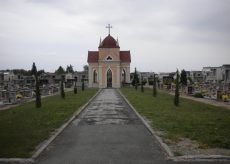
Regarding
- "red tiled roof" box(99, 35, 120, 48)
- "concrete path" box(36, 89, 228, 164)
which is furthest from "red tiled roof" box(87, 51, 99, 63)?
"concrete path" box(36, 89, 228, 164)

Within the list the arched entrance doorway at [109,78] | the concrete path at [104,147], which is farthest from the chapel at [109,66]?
the concrete path at [104,147]

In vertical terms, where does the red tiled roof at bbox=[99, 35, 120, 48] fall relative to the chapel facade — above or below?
above

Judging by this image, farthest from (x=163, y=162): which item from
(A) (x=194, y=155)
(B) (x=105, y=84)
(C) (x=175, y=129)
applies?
(B) (x=105, y=84)

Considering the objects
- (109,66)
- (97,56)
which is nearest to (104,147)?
(109,66)

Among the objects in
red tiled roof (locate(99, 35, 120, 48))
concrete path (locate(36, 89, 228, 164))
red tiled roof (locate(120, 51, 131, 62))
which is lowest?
concrete path (locate(36, 89, 228, 164))

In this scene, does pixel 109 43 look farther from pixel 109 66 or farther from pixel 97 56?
pixel 109 66

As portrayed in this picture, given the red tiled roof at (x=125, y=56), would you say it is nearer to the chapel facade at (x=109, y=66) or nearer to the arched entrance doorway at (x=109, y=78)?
the chapel facade at (x=109, y=66)

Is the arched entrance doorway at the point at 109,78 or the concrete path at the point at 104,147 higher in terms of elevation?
the arched entrance doorway at the point at 109,78

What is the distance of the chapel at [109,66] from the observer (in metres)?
68.9

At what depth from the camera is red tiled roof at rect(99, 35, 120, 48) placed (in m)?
70.8

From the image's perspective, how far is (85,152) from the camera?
8531 millimetres

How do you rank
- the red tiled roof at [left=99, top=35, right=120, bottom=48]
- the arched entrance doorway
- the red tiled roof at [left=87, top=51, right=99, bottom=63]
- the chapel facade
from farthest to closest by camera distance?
1. the red tiled roof at [left=87, top=51, right=99, bottom=63]
2. the red tiled roof at [left=99, top=35, right=120, bottom=48]
3. the arched entrance doorway
4. the chapel facade

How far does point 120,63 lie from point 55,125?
192 ft

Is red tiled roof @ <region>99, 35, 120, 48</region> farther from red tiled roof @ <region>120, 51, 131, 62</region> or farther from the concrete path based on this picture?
the concrete path
